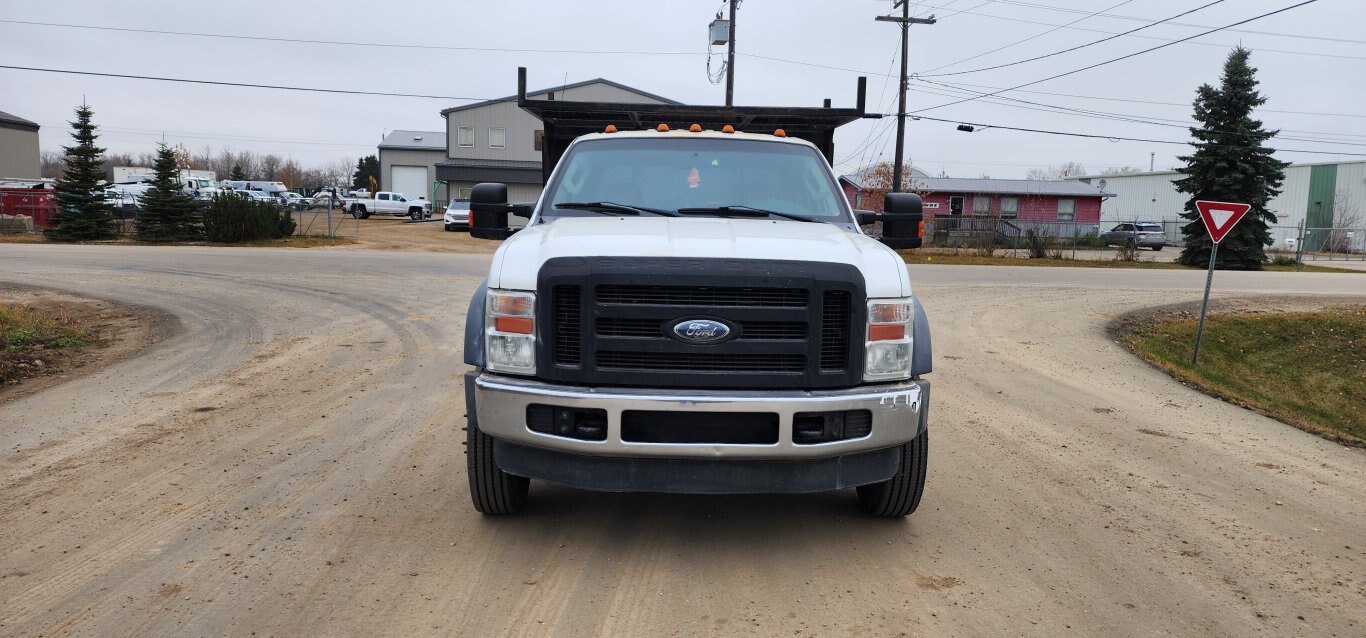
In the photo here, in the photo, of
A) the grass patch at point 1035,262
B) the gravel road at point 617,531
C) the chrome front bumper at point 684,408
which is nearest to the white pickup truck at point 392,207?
the grass patch at point 1035,262

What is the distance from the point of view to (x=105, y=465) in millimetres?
5758

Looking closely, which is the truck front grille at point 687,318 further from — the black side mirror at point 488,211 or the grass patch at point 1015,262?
the grass patch at point 1015,262

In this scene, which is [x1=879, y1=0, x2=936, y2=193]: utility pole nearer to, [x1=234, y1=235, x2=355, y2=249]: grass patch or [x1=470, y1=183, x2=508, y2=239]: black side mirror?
[x1=234, y1=235, x2=355, y2=249]: grass patch

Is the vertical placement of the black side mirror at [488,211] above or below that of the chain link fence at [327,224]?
above

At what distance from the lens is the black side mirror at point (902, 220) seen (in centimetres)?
577

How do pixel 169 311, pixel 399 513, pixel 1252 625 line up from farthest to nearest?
1. pixel 169 311
2. pixel 399 513
3. pixel 1252 625

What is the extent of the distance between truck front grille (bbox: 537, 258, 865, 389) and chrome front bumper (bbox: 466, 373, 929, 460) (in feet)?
0.28

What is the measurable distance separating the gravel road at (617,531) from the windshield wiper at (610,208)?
1.60 metres

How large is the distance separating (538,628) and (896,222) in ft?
11.3

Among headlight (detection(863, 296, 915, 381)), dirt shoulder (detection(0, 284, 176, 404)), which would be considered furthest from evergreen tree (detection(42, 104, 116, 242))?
headlight (detection(863, 296, 915, 381))

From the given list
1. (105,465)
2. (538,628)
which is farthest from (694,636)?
(105,465)

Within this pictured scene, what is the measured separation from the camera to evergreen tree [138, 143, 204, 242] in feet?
98.7

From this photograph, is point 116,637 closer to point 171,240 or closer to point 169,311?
point 169,311

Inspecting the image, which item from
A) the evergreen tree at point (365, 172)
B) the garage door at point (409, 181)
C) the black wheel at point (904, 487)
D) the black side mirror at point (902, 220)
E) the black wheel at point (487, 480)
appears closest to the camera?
the black wheel at point (487, 480)
